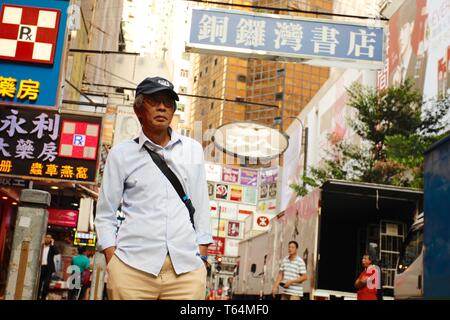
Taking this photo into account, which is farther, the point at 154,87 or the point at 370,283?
the point at 370,283

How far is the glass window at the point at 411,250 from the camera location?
Result: 8189 mm

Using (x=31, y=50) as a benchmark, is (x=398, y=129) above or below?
above

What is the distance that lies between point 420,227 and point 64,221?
11.0 meters

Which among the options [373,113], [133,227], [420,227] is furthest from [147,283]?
[373,113]

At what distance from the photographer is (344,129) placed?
29.5 meters

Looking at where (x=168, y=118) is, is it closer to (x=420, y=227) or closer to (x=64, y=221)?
(x=420, y=227)

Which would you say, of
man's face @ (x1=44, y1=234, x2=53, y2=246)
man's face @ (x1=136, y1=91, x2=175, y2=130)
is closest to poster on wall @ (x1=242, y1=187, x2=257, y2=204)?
man's face @ (x1=44, y1=234, x2=53, y2=246)

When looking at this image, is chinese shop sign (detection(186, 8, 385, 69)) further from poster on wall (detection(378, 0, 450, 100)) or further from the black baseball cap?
poster on wall (detection(378, 0, 450, 100))

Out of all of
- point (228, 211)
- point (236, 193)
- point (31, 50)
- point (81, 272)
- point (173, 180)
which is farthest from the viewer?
point (236, 193)

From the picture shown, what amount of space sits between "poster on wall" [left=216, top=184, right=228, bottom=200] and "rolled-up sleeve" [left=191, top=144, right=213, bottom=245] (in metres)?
63.2

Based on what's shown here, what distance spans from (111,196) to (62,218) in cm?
1465

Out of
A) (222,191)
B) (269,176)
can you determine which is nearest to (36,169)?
(269,176)

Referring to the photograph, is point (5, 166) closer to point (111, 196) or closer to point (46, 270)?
point (46, 270)

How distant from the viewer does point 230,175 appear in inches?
2544
